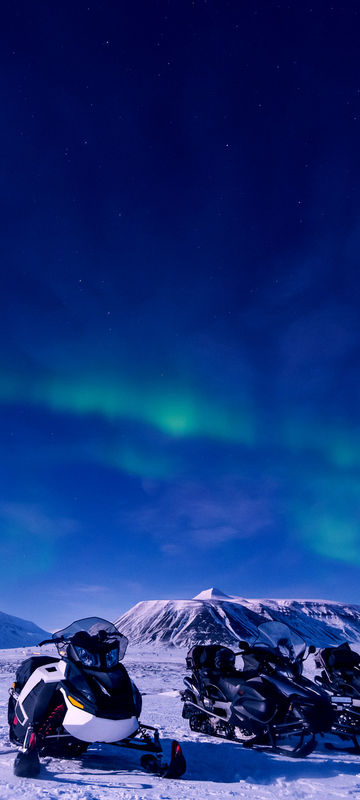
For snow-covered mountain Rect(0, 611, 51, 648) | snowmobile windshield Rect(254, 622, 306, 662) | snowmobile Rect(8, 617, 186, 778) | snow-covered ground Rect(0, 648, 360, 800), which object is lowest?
snow-covered mountain Rect(0, 611, 51, 648)

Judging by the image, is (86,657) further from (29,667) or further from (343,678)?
(343,678)

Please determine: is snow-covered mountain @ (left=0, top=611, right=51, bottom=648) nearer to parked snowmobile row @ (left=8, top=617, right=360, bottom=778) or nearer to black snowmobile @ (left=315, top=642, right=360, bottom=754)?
black snowmobile @ (left=315, top=642, right=360, bottom=754)

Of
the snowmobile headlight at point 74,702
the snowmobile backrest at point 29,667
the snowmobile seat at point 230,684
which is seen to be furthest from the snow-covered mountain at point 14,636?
the snowmobile headlight at point 74,702

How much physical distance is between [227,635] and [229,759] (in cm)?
12651

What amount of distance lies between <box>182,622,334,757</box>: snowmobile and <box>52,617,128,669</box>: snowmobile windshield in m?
2.52

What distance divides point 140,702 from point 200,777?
53.4 inches

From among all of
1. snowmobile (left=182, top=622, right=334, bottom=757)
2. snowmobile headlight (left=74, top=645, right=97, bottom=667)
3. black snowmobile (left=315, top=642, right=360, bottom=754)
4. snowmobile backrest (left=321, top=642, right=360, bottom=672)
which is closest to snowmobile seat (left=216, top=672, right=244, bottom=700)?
snowmobile (left=182, top=622, right=334, bottom=757)

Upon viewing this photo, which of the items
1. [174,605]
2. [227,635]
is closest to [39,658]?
[227,635]

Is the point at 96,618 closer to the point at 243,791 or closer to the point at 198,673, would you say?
the point at 243,791

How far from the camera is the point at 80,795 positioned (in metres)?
5.79

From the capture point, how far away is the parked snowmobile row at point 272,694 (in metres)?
7.71

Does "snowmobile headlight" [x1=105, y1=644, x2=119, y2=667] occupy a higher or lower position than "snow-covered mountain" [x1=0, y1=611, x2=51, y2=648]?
higher

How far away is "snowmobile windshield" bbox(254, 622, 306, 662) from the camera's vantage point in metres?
9.08

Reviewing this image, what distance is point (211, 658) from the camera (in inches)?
430
